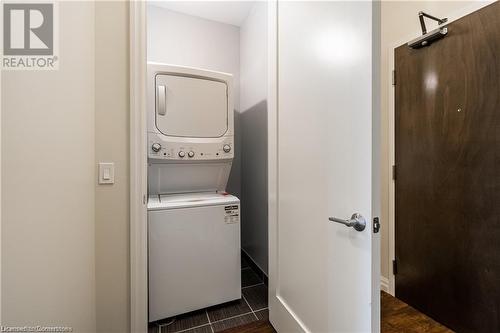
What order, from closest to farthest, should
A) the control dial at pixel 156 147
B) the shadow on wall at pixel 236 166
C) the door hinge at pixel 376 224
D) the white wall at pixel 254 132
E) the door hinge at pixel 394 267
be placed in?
the door hinge at pixel 376 224, the control dial at pixel 156 147, the door hinge at pixel 394 267, the white wall at pixel 254 132, the shadow on wall at pixel 236 166

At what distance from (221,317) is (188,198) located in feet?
2.85

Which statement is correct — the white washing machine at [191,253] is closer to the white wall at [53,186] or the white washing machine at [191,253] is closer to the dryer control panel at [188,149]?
the dryer control panel at [188,149]

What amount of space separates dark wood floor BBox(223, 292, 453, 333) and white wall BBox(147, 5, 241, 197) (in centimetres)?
139

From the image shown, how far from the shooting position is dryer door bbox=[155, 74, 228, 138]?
5.55ft

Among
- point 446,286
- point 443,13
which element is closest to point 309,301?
point 446,286

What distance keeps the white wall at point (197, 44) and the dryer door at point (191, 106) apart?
79 cm

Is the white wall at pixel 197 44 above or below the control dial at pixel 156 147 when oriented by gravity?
above

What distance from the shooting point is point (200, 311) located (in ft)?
5.65

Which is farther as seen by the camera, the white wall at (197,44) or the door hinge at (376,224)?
the white wall at (197,44)

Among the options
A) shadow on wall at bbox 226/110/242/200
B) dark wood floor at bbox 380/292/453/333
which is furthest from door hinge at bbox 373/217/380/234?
shadow on wall at bbox 226/110/242/200

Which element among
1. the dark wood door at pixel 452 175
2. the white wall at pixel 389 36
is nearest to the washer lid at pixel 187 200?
the white wall at pixel 389 36

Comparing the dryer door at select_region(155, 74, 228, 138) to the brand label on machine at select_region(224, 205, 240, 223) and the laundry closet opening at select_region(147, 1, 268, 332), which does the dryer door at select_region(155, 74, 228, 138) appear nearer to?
the laundry closet opening at select_region(147, 1, 268, 332)

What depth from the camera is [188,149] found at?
175 centimetres

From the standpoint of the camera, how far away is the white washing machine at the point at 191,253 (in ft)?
5.05
